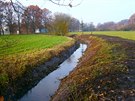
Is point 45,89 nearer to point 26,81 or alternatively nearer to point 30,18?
point 26,81

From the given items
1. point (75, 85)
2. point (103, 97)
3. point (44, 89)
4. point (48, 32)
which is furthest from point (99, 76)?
point (48, 32)

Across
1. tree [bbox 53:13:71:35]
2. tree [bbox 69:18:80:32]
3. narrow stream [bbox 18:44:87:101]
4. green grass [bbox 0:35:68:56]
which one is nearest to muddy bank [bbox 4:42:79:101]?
narrow stream [bbox 18:44:87:101]

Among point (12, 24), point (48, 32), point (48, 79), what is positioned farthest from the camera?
point (48, 32)

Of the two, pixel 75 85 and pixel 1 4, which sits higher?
pixel 1 4

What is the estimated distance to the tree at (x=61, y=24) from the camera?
91.3m

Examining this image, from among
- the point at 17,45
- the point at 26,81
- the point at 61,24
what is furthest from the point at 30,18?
the point at 61,24

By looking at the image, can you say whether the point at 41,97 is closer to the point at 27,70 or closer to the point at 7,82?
the point at 7,82

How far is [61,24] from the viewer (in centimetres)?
9125

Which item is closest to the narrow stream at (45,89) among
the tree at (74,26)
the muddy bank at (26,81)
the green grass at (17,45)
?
the muddy bank at (26,81)

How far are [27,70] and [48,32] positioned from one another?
79.4 meters

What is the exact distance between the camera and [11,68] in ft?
58.8

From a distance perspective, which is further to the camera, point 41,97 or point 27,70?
point 27,70

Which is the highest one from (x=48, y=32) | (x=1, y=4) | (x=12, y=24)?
(x=1, y=4)

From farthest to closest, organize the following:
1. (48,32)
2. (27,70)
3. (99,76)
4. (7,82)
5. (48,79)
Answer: (48,32) → (48,79) → (27,70) → (7,82) → (99,76)
